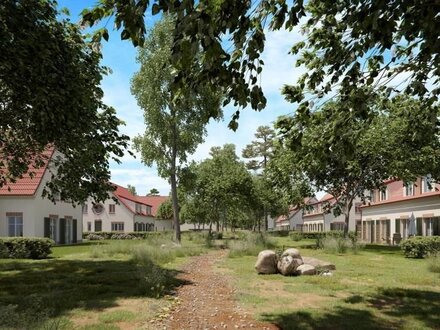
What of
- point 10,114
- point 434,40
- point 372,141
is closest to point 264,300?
point 434,40

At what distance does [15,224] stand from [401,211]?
30.6m

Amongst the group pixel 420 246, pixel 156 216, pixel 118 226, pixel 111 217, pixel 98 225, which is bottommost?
pixel 118 226

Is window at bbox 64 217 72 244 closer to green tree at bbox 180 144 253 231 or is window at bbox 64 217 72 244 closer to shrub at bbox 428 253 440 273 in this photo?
green tree at bbox 180 144 253 231

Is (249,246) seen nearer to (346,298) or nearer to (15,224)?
(346,298)

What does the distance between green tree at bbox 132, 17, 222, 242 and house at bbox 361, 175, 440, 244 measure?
47.3 ft

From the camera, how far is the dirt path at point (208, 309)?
27.3 ft

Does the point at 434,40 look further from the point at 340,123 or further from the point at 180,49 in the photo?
the point at 180,49

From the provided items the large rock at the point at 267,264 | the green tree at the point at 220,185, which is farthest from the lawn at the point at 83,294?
the green tree at the point at 220,185

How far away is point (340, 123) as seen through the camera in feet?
26.4

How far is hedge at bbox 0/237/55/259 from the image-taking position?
2088 centimetres

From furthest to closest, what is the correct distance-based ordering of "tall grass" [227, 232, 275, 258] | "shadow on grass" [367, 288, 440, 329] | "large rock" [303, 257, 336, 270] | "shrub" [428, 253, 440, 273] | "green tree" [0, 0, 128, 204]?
"tall grass" [227, 232, 275, 258], "shrub" [428, 253, 440, 273], "large rock" [303, 257, 336, 270], "green tree" [0, 0, 128, 204], "shadow on grass" [367, 288, 440, 329]

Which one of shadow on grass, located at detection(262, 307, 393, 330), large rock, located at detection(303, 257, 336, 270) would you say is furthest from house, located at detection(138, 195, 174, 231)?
shadow on grass, located at detection(262, 307, 393, 330)

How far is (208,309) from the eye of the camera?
382 inches

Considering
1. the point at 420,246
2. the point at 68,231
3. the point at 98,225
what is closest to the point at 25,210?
the point at 68,231
